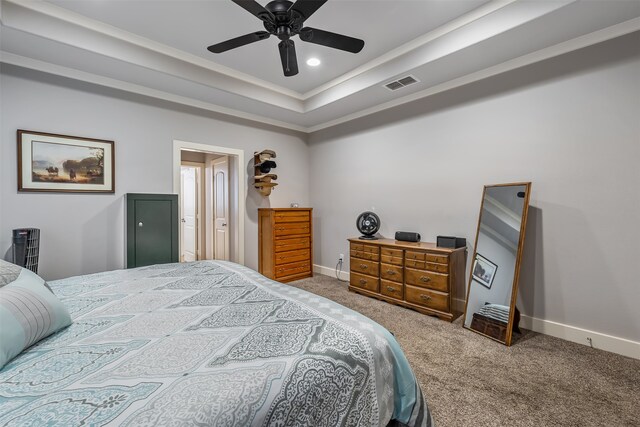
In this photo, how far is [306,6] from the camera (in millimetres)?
1781

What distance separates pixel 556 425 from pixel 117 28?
4.65 m

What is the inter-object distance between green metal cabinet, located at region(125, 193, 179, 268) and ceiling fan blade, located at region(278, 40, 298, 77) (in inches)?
88.5

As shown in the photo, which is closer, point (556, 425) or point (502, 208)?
point (556, 425)

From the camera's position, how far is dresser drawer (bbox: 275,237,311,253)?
432 centimetres

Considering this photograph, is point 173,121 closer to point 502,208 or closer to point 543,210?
point 502,208

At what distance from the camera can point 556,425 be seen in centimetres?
156

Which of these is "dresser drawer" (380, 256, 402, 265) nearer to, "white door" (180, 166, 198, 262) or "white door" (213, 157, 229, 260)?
"white door" (213, 157, 229, 260)

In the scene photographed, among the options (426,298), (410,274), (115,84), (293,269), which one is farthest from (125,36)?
(426,298)

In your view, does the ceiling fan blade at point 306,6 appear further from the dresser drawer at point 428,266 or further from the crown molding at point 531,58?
the dresser drawer at point 428,266

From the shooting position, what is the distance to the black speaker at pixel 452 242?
3146 millimetres

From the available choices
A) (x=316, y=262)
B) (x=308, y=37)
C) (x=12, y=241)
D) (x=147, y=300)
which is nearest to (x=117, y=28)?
(x=308, y=37)

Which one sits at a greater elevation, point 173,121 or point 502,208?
point 173,121

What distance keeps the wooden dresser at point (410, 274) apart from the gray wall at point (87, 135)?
110 inches

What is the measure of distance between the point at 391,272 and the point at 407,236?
1.74ft
